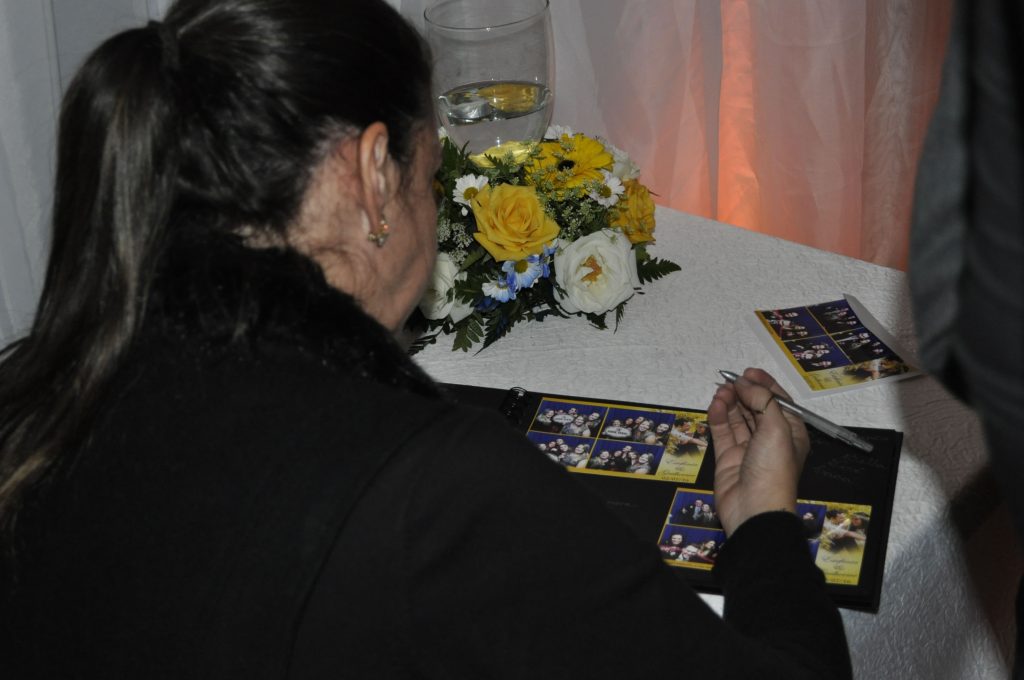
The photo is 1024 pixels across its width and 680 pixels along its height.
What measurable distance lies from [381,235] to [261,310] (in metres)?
0.17

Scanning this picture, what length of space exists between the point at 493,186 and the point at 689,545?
1.75 feet

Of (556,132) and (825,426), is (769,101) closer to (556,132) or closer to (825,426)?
(556,132)

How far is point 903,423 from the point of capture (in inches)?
45.2

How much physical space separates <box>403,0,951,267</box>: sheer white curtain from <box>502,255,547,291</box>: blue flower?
2.70 ft

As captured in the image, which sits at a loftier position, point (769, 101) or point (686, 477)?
point (769, 101)

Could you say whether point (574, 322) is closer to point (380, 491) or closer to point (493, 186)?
point (493, 186)

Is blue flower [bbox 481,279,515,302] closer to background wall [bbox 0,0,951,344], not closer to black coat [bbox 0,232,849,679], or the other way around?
black coat [bbox 0,232,849,679]

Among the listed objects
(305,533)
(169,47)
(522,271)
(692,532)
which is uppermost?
(169,47)

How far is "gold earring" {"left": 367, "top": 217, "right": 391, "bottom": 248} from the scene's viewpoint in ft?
2.87

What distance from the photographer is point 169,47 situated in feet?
2.57

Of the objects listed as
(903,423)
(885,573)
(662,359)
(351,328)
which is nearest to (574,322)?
(662,359)

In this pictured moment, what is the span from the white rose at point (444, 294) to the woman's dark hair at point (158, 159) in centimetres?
53

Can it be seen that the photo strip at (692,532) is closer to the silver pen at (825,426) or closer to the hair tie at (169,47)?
the silver pen at (825,426)

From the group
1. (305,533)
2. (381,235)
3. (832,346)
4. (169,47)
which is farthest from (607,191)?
(305,533)
